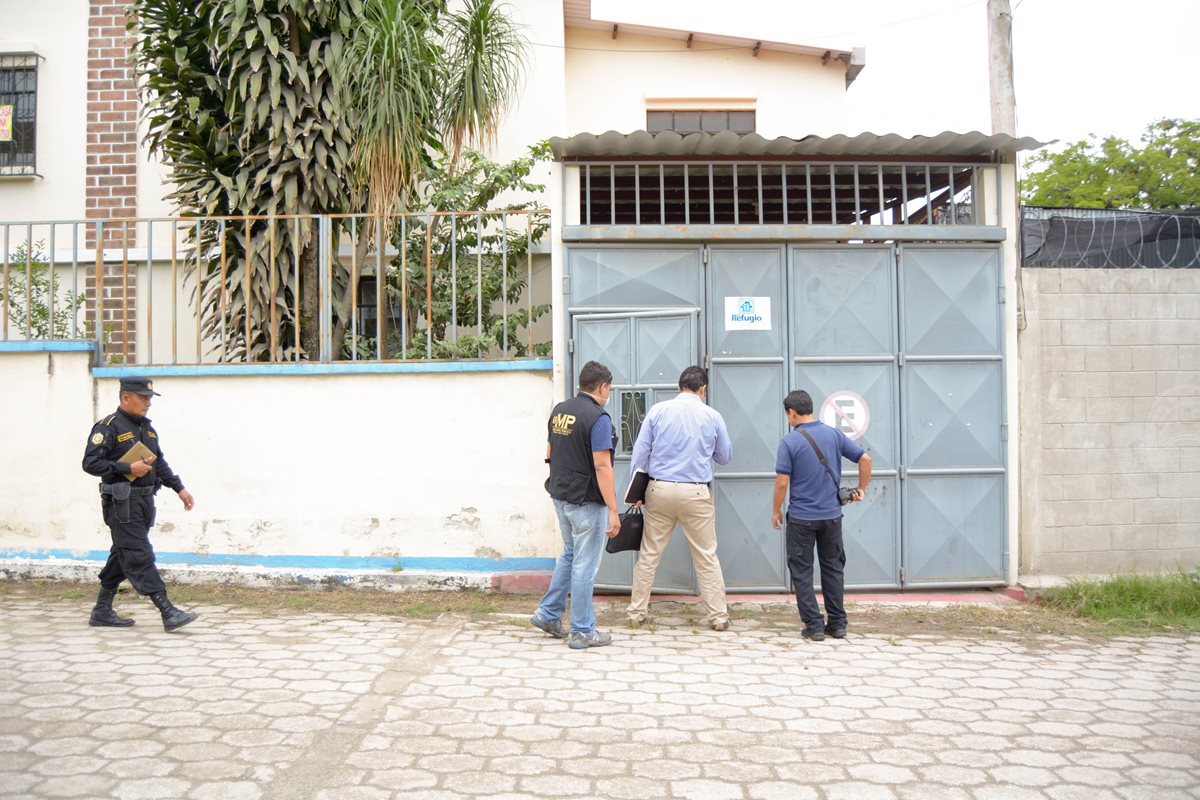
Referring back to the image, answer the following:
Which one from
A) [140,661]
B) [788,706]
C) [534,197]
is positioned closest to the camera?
[788,706]

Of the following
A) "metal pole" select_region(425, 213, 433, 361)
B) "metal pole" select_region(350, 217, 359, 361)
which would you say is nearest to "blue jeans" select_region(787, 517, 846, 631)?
"metal pole" select_region(425, 213, 433, 361)

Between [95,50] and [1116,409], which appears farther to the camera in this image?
[95,50]

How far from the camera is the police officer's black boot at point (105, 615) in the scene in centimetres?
579

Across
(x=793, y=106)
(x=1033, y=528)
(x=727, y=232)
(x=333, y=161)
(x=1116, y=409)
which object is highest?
(x=793, y=106)

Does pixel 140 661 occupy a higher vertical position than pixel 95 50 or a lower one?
lower

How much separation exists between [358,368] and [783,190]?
350 centimetres

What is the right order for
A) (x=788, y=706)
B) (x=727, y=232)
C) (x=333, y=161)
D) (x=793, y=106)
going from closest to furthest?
(x=788, y=706) → (x=727, y=232) → (x=333, y=161) → (x=793, y=106)

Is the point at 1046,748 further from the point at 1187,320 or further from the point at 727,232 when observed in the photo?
the point at 1187,320

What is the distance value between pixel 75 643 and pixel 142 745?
1.96 metres

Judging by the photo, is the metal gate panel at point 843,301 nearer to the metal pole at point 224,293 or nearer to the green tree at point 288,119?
the green tree at point 288,119

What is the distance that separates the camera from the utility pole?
334 inches

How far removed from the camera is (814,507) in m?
5.79

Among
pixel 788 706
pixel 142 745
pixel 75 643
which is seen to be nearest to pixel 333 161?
pixel 75 643

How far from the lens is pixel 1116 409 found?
23.2ft
